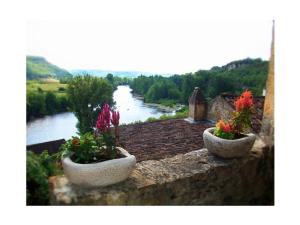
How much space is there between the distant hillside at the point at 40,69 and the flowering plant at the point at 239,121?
214 centimetres

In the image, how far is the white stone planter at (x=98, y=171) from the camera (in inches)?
119

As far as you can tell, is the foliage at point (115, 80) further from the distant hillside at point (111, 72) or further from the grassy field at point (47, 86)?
the grassy field at point (47, 86)

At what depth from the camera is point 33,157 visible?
3.28 meters

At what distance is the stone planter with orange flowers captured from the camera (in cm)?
379

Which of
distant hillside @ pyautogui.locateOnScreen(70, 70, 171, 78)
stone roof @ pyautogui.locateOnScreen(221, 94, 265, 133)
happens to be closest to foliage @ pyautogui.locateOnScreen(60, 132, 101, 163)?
distant hillside @ pyautogui.locateOnScreen(70, 70, 171, 78)

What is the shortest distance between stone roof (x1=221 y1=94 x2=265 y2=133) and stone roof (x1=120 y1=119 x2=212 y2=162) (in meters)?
0.85

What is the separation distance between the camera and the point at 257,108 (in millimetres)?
5090

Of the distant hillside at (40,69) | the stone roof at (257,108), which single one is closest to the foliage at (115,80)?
the distant hillside at (40,69)

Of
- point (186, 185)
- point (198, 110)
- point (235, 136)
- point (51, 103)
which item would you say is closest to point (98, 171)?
point (186, 185)

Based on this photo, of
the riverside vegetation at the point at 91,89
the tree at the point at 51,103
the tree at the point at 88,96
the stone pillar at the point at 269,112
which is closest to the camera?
the riverside vegetation at the point at 91,89

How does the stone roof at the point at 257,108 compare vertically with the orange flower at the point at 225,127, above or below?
above

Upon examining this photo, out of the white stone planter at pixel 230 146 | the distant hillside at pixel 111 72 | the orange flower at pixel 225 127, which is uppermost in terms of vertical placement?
the distant hillside at pixel 111 72
